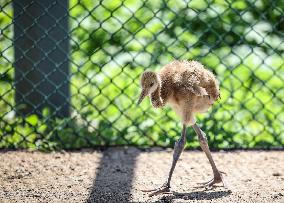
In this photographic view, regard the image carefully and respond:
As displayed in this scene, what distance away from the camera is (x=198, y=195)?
4.82 m

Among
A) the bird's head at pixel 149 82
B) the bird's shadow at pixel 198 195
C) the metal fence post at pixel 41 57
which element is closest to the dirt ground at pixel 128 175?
the bird's shadow at pixel 198 195

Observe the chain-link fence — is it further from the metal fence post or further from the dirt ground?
the dirt ground

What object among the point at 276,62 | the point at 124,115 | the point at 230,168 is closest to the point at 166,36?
the point at 276,62

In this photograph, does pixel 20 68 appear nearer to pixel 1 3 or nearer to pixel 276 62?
pixel 1 3

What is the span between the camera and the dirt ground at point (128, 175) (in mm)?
4801

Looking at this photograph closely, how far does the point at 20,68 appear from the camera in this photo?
6062mm

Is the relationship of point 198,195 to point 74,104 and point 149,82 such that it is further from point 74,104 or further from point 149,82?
point 74,104

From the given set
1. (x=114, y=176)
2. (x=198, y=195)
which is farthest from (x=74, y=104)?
(x=198, y=195)

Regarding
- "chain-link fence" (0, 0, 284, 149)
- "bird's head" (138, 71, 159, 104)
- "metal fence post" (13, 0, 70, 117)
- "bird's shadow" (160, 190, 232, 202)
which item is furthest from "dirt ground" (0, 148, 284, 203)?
"bird's head" (138, 71, 159, 104)

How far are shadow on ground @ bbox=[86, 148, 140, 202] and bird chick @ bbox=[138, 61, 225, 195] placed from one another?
0.81ft

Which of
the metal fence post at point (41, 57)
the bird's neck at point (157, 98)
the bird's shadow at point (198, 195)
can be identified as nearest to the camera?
the bird's shadow at point (198, 195)

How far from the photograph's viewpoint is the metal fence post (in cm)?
593

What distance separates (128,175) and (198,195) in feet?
2.18

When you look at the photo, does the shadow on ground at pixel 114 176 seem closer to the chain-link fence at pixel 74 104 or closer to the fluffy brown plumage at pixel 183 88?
the chain-link fence at pixel 74 104
